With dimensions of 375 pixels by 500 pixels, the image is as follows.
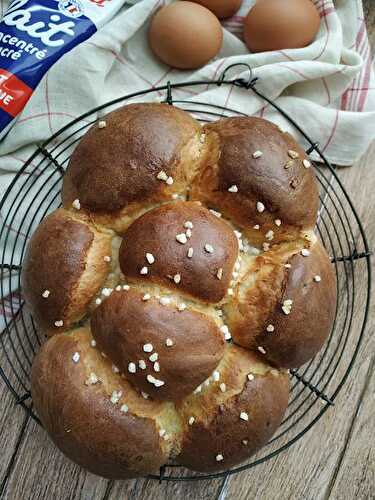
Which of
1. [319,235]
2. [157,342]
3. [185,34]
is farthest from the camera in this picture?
[319,235]

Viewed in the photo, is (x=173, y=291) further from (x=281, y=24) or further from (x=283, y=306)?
(x=281, y=24)

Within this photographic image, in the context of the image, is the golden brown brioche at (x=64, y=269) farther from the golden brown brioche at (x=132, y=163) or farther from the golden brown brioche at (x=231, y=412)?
the golden brown brioche at (x=231, y=412)

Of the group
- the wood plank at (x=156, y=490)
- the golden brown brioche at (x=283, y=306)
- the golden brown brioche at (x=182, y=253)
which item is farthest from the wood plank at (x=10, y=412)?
the golden brown brioche at (x=283, y=306)

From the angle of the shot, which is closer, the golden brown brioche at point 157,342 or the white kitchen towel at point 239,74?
the golden brown brioche at point 157,342

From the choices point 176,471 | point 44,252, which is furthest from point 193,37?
point 176,471

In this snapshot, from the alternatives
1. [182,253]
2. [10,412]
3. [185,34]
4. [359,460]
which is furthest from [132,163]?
[359,460]
